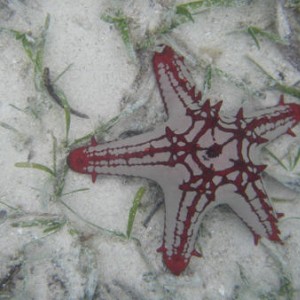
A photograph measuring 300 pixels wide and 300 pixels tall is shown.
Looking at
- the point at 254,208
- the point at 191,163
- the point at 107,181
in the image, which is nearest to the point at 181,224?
the point at 191,163

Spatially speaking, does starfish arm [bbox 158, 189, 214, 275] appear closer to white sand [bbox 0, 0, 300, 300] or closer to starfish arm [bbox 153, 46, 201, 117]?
white sand [bbox 0, 0, 300, 300]

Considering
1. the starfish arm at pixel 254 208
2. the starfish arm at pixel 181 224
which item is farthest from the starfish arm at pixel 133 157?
the starfish arm at pixel 254 208

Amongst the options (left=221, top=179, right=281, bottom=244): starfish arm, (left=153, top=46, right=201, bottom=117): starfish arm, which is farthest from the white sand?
(left=221, top=179, right=281, bottom=244): starfish arm

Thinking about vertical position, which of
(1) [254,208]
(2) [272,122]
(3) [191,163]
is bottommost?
(1) [254,208]

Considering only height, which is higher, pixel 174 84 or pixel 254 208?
pixel 174 84

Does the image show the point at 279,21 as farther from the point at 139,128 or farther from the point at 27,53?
the point at 27,53

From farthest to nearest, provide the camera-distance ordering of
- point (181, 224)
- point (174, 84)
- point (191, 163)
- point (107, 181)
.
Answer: point (107, 181) → point (174, 84) → point (181, 224) → point (191, 163)

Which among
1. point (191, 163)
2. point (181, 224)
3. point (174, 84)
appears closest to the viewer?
point (191, 163)

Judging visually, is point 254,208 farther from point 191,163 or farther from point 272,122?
point 272,122
